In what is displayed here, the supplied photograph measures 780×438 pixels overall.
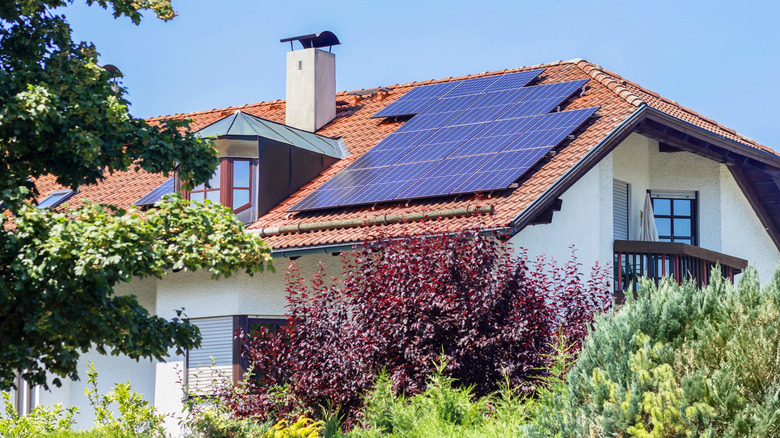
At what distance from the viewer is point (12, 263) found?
8.83 meters

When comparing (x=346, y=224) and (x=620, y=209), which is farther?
(x=620, y=209)

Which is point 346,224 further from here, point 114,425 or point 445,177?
point 114,425

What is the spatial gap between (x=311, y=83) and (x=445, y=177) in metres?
6.58

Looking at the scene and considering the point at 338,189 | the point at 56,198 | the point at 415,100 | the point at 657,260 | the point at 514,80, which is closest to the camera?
the point at 338,189

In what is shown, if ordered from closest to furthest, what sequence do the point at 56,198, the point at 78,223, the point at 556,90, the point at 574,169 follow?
the point at 78,223, the point at 574,169, the point at 556,90, the point at 56,198

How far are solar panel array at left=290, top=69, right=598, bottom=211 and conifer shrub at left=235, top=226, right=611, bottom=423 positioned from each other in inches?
99.6

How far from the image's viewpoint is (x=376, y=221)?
54.7 feet

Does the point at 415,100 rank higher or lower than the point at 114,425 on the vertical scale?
higher

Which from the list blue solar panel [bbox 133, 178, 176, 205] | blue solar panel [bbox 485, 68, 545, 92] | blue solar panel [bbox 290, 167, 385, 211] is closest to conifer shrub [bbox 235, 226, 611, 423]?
blue solar panel [bbox 290, 167, 385, 211]

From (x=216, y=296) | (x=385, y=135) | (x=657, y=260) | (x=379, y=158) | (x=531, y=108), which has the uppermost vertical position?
(x=531, y=108)

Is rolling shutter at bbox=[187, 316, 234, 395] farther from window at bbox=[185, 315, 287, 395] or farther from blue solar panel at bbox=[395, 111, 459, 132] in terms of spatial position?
blue solar panel at bbox=[395, 111, 459, 132]

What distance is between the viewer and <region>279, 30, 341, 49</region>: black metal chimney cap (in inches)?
908

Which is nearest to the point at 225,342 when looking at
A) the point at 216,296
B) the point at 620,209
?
the point at 216,296

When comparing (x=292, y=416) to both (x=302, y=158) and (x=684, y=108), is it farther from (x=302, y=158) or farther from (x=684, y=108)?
(x=684, y=108)
